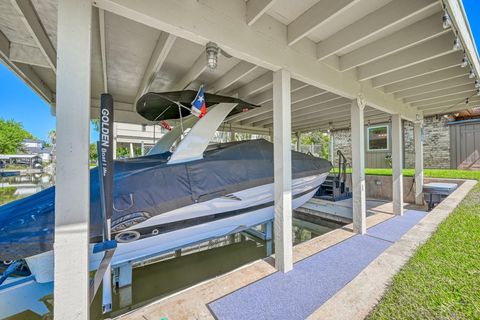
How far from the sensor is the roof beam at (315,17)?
198 cm

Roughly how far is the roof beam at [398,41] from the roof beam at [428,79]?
1610 mm

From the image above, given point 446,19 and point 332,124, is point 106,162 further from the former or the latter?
point 332,124

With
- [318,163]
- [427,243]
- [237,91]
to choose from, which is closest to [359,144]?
[318,163]

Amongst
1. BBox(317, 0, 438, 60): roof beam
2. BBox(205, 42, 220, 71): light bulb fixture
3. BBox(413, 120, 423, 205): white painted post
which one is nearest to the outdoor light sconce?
BBox(205, 42, 220, 71): light bulb fixture

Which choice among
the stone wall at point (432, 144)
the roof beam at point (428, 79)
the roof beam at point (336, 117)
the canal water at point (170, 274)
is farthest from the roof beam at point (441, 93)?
the stone wall at point (432, 144)

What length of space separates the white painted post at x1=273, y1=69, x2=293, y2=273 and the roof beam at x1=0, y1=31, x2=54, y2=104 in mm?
3331

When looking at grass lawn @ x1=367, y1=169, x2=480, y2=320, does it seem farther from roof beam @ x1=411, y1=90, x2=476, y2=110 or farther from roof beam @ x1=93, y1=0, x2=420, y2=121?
roof beam @ x1=411, y1=90, x2=476, y2=110

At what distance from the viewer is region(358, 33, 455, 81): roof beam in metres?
2.67

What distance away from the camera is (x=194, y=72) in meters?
3.19

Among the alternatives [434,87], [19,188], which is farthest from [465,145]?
[19,188]

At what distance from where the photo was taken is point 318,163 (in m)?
4.52

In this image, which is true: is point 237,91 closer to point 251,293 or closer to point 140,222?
point 140,222

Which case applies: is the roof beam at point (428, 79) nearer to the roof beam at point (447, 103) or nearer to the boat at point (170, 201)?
the roof beam at point (447, 103)

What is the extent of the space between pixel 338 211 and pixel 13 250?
18.6 feet
